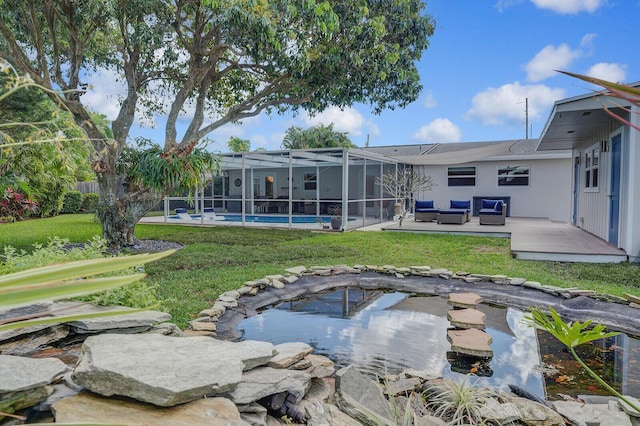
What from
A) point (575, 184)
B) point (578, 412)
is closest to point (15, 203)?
point (578, 412)

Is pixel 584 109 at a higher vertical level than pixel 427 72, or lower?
lower

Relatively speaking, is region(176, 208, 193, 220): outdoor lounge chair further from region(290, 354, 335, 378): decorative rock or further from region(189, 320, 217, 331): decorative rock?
region(290, 354, 335, 378): decorative rock

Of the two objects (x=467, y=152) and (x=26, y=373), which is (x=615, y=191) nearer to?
(x=467, y=152)

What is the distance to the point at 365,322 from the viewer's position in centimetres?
502

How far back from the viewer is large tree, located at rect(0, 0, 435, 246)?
327 inches

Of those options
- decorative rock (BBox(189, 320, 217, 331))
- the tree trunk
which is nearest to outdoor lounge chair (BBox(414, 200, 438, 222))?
the tree trunk

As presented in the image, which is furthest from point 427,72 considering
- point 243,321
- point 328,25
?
point 243,321

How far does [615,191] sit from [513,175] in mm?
9705

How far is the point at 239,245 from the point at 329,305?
5137mm

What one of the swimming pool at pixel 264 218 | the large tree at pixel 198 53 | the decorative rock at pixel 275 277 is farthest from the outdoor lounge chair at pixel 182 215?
the decorative rock at pixel 275 277

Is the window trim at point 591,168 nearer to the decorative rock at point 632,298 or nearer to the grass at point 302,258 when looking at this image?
the grass at point 302,258

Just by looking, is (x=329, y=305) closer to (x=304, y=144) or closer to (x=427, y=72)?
→ (x=427, y=72)

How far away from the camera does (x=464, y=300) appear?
5.54 meters

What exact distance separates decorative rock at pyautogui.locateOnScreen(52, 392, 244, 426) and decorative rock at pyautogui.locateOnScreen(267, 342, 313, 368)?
2.74 feet
